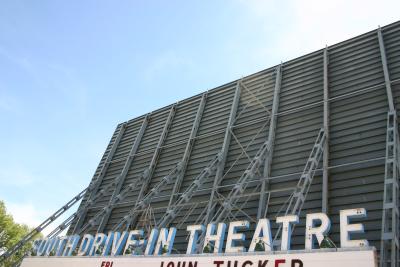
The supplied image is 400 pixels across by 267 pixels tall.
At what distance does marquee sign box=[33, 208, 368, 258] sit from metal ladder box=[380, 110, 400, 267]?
1096mm

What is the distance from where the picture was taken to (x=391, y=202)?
11.2 meters

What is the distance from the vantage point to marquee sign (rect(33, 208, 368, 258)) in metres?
9.59

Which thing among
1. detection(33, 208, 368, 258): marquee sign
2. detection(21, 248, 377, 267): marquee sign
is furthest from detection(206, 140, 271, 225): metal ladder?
detection(21, 248, 377, 267): marquee sign

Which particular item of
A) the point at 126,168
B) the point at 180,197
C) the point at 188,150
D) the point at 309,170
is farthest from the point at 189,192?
the point at 126,168

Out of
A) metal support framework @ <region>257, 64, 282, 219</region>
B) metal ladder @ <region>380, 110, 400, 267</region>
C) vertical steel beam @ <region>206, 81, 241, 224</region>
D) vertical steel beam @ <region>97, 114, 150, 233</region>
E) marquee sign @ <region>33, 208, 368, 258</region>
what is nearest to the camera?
marquee sign @ <region>33, 208, 368, 258</region>

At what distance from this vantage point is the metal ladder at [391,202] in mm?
10047

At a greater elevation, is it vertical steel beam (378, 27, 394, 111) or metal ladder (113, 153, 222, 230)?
vertical steel beam (378, 27, 394, 111)

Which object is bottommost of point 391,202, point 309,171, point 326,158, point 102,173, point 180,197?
point 391,202

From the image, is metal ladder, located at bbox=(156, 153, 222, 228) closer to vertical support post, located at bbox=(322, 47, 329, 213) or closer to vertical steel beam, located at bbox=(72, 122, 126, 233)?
vertical support post, located at bbox=(322, 47, 329, 213)

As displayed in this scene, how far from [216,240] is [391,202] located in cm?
620

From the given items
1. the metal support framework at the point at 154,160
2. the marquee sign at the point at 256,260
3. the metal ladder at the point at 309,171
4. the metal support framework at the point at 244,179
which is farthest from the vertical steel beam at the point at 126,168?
the metal ladder at the point at 309,171

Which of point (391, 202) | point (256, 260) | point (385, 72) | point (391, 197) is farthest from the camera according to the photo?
point (385, 72)

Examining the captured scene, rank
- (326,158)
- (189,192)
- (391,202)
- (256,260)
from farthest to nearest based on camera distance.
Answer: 1. (189,192)
2. (326,158)
3. (391,202)
4. (256,260)

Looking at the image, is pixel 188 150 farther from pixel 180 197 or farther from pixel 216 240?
pixel 216 240
